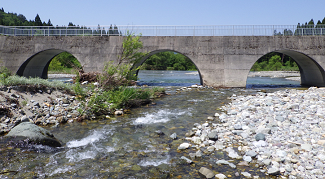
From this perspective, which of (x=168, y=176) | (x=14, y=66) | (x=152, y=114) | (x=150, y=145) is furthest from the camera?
(x=14, y=66)

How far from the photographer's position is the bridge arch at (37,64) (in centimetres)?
2224

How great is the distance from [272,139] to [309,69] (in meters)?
20.9

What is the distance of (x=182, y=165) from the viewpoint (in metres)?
5.11

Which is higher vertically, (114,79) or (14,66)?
(14,66)

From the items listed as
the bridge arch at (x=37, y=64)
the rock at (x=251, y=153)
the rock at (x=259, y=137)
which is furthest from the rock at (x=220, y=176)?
the bridge arch at (x=37, y=64)

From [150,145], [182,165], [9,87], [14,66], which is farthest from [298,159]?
[14,66]

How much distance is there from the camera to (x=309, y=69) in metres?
22.6

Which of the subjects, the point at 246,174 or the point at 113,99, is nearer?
the point at 246,174

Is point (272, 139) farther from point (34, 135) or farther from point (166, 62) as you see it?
point (166, 62)

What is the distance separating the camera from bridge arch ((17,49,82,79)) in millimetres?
22244

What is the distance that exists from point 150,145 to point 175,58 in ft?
308

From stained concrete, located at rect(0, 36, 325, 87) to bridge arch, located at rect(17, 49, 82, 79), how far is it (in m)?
0.17

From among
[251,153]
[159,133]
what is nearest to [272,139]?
[251,153]

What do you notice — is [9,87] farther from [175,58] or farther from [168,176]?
[175,58]
